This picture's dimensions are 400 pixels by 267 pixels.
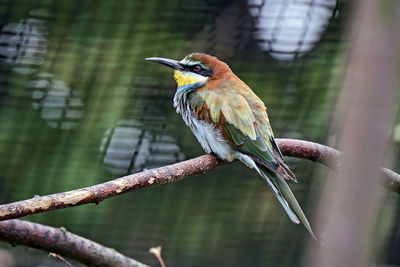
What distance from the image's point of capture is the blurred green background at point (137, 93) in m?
2.34

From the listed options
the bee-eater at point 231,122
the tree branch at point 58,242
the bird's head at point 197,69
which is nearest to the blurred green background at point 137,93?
the bird's head at point 197,69

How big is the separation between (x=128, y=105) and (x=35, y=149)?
40cm

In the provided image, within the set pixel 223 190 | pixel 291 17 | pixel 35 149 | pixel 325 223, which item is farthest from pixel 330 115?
pixel 325 223

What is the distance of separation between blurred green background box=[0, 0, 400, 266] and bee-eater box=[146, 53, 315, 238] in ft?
1.51

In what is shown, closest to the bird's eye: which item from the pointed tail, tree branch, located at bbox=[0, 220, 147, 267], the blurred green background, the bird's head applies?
the bird's head

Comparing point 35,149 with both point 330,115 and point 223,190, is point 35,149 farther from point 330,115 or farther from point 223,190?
point 330,115

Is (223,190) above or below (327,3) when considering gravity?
below

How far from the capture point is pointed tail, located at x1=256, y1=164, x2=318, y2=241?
1491 mm

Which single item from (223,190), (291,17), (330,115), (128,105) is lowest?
(223,190)

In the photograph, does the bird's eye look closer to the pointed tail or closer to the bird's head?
the bird's head

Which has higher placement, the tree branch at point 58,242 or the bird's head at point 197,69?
the bird's head at point 197,69

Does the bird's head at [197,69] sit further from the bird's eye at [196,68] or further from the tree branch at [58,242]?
the tree branch at [58,242]

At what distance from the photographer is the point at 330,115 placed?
2.41 meters

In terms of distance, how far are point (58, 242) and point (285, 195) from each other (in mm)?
578
